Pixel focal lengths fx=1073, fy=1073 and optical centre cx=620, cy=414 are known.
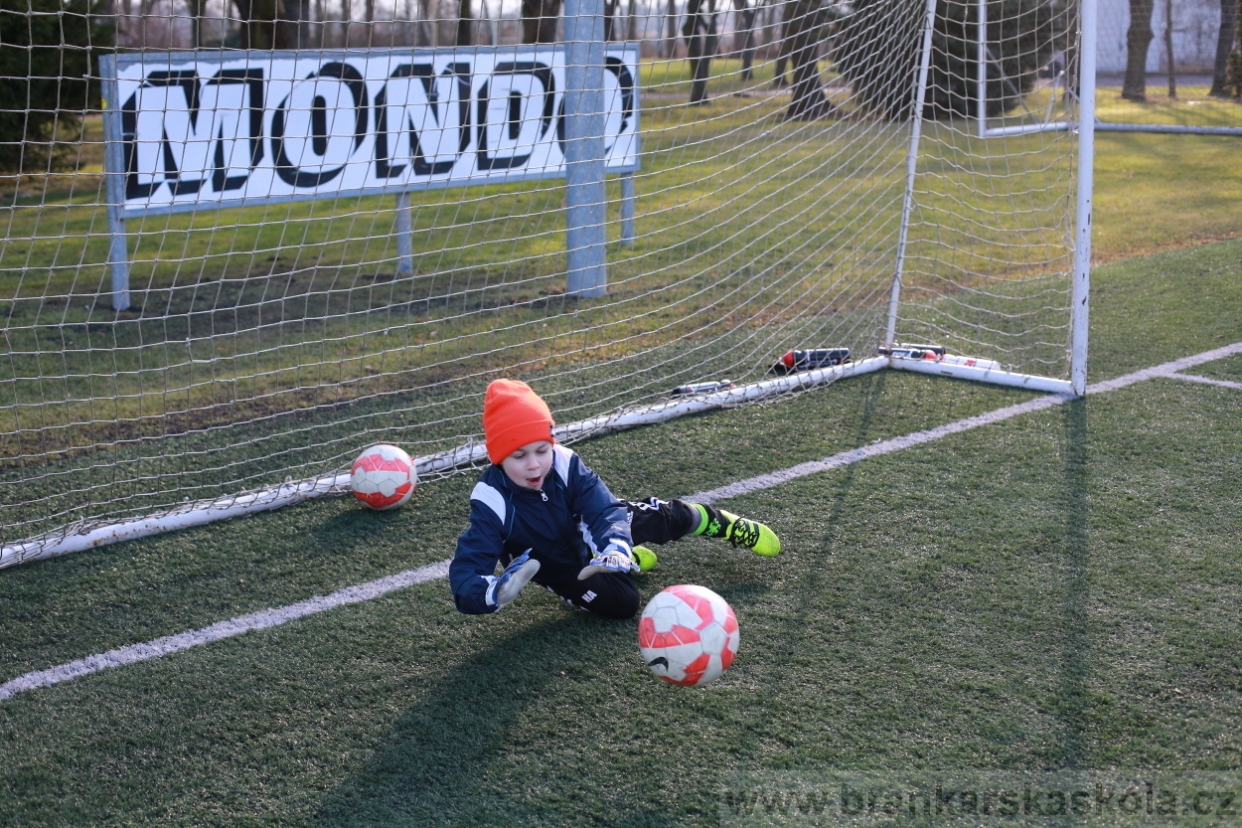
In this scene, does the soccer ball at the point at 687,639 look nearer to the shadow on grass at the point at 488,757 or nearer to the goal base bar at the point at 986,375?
the shadow on grass at the point at 488,757

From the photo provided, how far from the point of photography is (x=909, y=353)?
6121 millimetres

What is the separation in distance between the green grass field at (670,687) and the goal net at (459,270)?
0.66 metres

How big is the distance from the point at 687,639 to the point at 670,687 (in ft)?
0.95

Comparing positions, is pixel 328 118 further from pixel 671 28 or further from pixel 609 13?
pixel 671 28

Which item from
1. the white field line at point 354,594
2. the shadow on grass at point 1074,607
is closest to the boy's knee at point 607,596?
the white field line at point 354,594

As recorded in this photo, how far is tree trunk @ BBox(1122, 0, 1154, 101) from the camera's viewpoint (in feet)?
53.2

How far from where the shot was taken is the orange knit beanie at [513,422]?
3.22m

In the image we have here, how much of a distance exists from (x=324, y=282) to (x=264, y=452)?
12.7ft

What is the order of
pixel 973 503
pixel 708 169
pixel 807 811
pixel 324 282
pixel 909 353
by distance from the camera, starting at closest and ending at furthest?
pixel 807 811
pixel 973 503
pixel 909 353
pixel 708 169
pixel 324 282

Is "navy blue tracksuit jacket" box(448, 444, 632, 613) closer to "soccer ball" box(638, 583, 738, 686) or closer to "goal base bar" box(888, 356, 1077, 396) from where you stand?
"soccer ball" box(638, 583, 738, 686)

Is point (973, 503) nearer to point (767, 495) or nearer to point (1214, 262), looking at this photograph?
point (767, 495)

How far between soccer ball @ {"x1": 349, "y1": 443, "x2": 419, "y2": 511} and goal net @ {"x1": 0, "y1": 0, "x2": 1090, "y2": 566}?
0.31 metres

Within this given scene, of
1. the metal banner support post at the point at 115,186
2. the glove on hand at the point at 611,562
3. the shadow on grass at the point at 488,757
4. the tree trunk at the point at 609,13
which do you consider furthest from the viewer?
the tree trunk at the point at 609,13

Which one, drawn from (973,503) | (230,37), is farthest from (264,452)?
(230,37)
